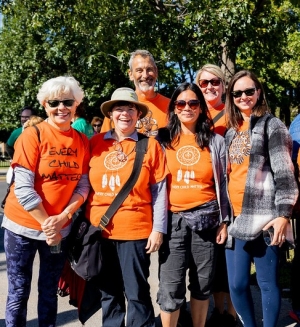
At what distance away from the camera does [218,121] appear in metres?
3.49

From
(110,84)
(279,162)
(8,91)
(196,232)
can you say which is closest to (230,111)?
(279,162)

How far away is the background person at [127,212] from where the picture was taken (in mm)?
2922

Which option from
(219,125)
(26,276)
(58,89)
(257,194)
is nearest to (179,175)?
(257,194)

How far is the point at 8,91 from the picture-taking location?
22734 millimetres

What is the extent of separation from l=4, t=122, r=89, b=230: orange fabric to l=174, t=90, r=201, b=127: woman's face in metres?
0.78

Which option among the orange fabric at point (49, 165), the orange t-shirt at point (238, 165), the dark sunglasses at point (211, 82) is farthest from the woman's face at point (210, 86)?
the orange fabric at point (49, 165)

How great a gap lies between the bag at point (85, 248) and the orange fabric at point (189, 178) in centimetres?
59

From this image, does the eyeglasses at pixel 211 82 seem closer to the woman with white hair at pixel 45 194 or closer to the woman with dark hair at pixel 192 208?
the woman with dark hair at pixel 192 208

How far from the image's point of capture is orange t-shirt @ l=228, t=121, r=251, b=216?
295 cm

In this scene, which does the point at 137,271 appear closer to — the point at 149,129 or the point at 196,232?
the point at 196,232

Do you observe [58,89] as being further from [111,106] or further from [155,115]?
[155,115]

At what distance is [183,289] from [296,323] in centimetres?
128

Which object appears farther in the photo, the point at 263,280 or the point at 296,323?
the point at 296,323

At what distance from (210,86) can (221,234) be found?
1250 mm
